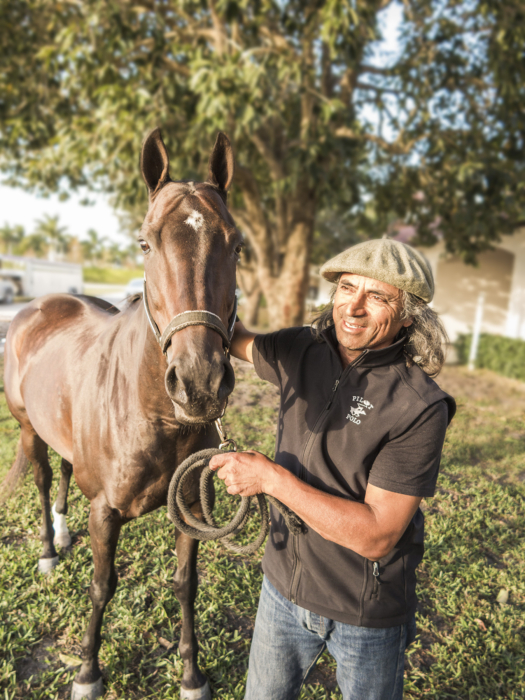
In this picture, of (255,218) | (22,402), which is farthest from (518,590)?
(255,218)

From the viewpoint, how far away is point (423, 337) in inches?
62.0

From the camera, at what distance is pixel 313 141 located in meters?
7.50

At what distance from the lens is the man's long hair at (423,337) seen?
157 centimetres

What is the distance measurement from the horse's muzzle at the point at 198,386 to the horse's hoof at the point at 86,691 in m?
1.87

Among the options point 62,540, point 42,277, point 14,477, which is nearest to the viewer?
point 62,540

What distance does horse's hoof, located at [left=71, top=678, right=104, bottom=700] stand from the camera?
2320 mm

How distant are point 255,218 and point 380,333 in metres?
10.4

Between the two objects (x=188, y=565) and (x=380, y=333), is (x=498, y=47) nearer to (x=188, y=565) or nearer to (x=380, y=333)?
(x=380, y=333)

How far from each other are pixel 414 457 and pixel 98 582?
183 centimetres

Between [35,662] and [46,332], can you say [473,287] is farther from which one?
[35,662]

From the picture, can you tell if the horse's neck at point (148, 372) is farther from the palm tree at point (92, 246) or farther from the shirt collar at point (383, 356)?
the palm tree at point (92, 246)

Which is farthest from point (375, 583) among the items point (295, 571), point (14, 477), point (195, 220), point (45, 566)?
point (14, 477)

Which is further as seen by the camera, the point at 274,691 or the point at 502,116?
the point at 502,116

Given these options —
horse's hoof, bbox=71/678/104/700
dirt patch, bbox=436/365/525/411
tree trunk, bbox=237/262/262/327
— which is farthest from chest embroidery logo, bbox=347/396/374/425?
tree trunk, bbox=237/262/262/327
